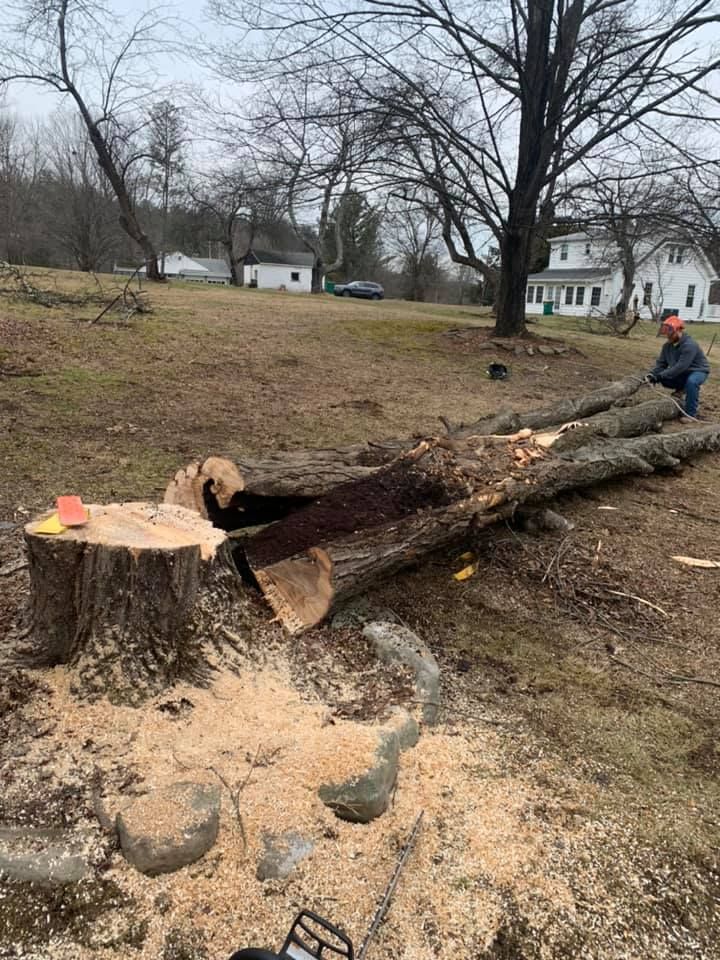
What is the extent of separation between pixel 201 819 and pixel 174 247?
52.8 metres

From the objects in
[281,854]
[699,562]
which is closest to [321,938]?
[281,854]

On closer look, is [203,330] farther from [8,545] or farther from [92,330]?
[8,545]

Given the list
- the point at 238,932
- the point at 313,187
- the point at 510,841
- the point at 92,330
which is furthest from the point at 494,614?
the point at 313,187

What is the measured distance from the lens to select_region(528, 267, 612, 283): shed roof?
3812cm

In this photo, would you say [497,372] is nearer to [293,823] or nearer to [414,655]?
[414,655]

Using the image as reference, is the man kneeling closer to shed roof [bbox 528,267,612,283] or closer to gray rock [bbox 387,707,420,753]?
gray rock [bbox 387,707,420,753]

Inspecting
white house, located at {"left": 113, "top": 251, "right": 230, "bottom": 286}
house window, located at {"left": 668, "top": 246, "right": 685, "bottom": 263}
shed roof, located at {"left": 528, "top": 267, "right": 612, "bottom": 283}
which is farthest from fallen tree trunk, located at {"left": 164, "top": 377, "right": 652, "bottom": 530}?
white house, located at {"left": 113, "top": 251, "right": 230, "bottom": 286}

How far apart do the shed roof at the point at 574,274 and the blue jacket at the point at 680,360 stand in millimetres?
32543

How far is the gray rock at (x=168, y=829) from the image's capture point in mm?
1709

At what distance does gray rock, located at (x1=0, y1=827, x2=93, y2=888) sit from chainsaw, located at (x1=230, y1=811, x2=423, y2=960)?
0.56 meters

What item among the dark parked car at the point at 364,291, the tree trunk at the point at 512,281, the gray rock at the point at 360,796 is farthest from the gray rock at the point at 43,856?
the dark parked car at the point at 364,291

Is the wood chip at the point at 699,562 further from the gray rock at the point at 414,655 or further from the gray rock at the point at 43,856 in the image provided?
the gray rock at the point at 43,856

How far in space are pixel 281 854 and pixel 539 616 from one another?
1.96 meters

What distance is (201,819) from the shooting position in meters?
1.78
